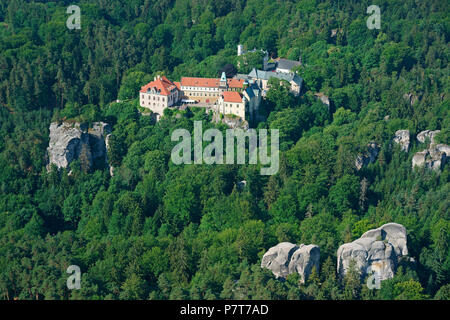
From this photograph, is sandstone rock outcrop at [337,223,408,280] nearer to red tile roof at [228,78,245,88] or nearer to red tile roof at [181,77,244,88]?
red tile roof at [228,78,245,88]

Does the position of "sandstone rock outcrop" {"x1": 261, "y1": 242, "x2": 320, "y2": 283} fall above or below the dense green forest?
below

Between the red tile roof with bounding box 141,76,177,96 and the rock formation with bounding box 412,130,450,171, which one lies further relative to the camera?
the red tile roof with bounding box 141,76,177,96

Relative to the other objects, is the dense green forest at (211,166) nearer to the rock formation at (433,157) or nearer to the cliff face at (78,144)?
the rock formation at (433,157)

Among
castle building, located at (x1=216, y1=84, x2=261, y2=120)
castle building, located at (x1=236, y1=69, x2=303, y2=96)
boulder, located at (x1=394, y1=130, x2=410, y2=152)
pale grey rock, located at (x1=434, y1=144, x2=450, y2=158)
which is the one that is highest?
castle building, located at (x1=236, y1=69, x2=303, y2=96)

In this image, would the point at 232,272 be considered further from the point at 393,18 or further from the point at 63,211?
the point at 393,18

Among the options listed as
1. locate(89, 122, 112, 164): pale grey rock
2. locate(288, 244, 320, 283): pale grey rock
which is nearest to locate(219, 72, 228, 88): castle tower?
locate(89, 122, 112, 164): pale grey rock

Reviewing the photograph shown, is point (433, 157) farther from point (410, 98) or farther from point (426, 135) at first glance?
point (410, 98)
